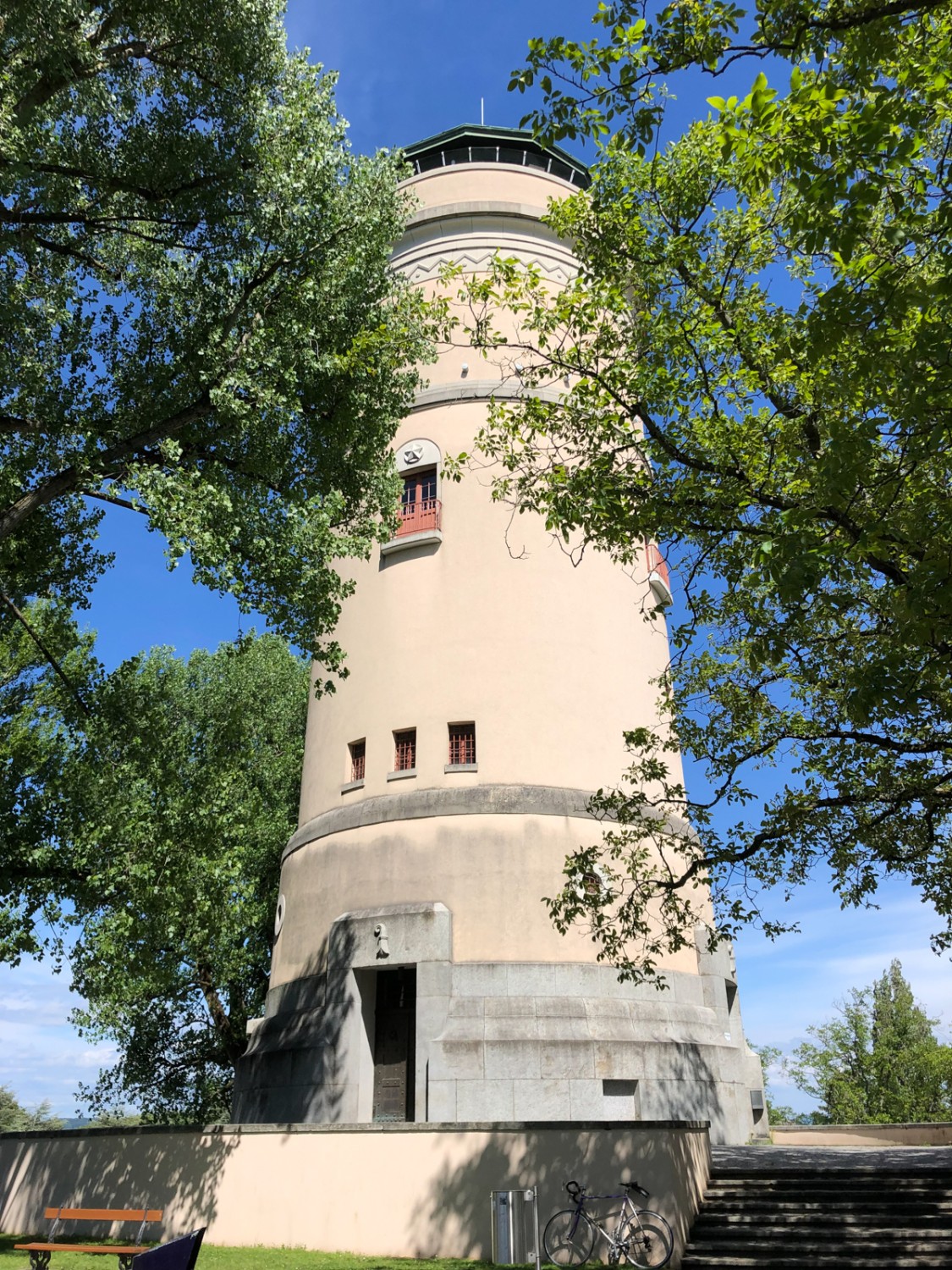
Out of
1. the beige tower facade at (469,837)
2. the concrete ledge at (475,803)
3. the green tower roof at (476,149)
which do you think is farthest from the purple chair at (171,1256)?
the green tower roof at (476,149)

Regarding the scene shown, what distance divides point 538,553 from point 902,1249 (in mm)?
Result: 12259

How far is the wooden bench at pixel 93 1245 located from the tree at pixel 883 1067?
33.0 metres

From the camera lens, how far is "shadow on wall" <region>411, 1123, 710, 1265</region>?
33.9 feet

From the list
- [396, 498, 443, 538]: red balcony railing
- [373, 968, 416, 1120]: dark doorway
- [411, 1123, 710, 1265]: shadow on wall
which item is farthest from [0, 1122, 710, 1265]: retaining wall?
[396, 498, 443, 538]: red balcony railing

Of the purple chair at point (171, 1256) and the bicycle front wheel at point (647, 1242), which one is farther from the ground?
the purple chair at point (171, 1256)

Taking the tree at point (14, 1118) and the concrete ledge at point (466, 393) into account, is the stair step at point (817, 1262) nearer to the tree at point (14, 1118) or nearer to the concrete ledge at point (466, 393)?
the concrete ledge at point (466, 393)

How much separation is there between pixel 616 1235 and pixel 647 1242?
385mm

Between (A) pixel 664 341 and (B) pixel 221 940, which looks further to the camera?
(B) pixel 221 940

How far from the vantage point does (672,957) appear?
16469 millimetres

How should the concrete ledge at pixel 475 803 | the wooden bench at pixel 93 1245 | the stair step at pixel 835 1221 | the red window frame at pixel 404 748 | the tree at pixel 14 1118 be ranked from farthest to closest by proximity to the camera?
the tree at pixel 14 1118
the red window frame at pixel 404 748
the concrete ledge at pixel 475 803
the stair step at pixel 835 1221
the wooden bench at pixel 93 1245

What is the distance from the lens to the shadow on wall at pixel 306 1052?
14.8 metres

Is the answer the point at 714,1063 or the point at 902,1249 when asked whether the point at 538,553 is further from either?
the point at 902,1249

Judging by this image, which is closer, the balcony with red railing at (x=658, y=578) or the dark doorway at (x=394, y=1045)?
the dark doorway at (x=394, y=1045)

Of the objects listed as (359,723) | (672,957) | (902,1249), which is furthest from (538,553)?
(902,1249)
